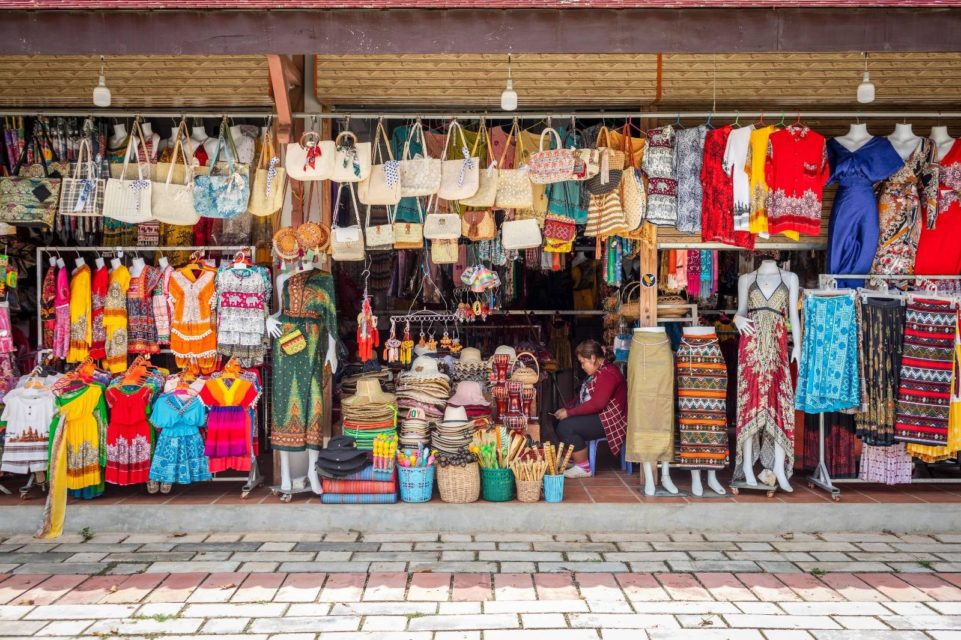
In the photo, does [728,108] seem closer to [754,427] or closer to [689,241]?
[689,241]

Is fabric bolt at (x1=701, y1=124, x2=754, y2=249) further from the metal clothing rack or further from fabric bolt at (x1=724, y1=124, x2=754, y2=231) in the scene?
the metal clothing rack

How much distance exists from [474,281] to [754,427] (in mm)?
2855

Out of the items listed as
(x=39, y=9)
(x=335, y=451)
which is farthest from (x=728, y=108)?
(x=39, y=9)

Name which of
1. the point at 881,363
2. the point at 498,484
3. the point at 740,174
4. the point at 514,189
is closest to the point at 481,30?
the point at 514,189

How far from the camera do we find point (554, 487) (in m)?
6.12

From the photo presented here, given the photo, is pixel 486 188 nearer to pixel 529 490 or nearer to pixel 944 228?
pixel 529 490

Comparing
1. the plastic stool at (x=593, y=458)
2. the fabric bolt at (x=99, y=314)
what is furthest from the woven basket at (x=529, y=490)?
the fabric bolt at (x=99, y=314)

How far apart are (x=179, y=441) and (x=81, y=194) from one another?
2.21 m

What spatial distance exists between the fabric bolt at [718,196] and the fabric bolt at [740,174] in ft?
0.19

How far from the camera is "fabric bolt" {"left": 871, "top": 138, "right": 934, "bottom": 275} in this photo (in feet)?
21.0

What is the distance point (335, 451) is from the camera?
6.12 meters

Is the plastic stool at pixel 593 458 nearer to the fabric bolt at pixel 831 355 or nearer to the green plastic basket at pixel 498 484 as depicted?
the green plastic basket at pixel 498 484

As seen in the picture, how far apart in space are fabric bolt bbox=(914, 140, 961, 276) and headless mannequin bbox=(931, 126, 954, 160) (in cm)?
4

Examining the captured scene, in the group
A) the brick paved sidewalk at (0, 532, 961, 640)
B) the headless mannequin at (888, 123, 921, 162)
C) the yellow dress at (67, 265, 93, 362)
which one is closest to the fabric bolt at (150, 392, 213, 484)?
the brick paved sidewalk at (0, 532, 961, 640)
